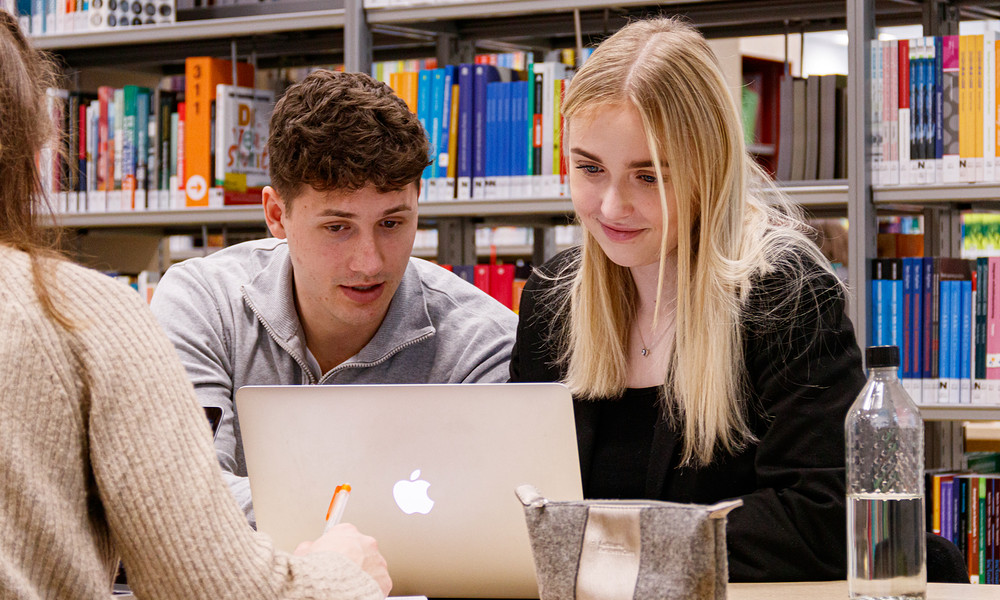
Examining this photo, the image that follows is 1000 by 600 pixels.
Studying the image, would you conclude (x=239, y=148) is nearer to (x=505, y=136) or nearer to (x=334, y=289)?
(x=505, y=136)

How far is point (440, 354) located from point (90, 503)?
0.89m

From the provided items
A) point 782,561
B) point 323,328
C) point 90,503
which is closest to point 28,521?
point 90,503

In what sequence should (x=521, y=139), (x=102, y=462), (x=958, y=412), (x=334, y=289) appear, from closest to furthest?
1. (x=102, y=462)
2. (x=334, y=289)
3. (x=958, y=412)
4. (x=521, y=139)

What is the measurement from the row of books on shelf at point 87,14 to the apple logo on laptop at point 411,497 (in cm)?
226

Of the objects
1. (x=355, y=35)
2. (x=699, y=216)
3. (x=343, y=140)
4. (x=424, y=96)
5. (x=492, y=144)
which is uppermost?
(x=355, y=35)

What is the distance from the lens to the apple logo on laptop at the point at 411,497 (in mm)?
1096

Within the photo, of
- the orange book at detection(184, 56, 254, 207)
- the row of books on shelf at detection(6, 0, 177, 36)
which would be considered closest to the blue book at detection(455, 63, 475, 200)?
the orange book at detection(184, 56, 254, 207)

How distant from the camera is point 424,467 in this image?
1089mm

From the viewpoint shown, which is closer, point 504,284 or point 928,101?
point 928,101

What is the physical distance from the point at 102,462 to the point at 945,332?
1958mm

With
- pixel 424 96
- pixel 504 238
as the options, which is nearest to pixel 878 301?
pixel 424 96

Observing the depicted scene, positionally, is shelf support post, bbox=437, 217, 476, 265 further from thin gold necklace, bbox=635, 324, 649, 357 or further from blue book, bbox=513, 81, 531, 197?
thin gold necklace, bbox=635, 324, 649, 357

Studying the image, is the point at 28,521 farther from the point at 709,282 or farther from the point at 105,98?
the point at 105,98

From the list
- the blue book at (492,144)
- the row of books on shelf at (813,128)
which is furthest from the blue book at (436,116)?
the row of books on shelf at (813,128)
